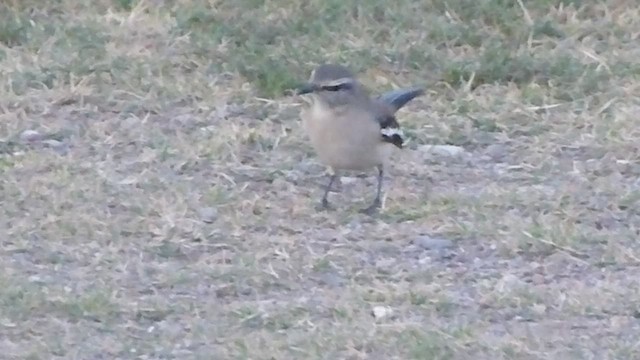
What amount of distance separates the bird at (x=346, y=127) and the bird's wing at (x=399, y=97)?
1.23 feet

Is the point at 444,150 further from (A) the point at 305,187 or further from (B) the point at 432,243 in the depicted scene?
A: (B) the point at 432,243

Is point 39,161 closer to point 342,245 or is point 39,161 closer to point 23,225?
point 23,225

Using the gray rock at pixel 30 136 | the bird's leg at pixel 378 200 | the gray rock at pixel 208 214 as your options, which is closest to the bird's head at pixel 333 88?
the bird's leg at pixel 378 200

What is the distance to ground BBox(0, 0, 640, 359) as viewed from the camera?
5.93 meters

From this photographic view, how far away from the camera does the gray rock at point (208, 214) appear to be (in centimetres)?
705

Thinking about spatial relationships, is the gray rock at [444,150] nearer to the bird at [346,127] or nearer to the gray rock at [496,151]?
the gray rock at [496,151]

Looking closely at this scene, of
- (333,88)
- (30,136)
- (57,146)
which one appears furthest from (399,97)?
(30,136)

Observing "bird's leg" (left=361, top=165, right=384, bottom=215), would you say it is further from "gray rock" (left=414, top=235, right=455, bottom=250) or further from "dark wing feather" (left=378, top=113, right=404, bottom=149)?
"gray rock" (left=414, top=235, right=455, bottom=250)

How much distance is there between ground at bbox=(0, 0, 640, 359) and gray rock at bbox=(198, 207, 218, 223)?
0.02 metres

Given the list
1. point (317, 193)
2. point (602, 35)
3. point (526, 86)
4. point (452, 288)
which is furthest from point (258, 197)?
point (602, 35)

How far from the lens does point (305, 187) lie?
762 centimetres

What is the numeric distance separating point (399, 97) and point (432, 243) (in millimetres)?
1423

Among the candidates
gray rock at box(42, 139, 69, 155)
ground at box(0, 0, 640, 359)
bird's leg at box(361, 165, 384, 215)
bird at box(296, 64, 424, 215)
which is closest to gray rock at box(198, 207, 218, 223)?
ground at box(0, 0, 640, 359)

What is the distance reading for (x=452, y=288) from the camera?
20.8 feet
